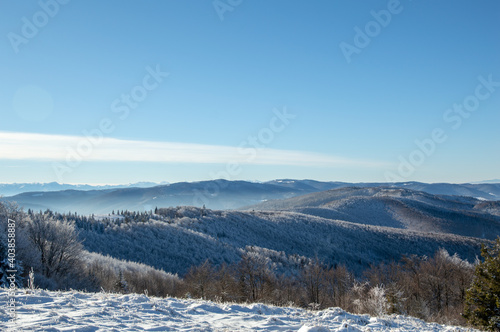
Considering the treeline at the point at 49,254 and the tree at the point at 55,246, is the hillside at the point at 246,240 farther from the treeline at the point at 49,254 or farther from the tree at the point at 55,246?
the tree at the point at 55,246

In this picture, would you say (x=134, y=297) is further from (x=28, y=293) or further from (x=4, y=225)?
(x=4, y=225)

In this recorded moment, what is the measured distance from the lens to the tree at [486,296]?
1465cm

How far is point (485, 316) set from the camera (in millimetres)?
15062

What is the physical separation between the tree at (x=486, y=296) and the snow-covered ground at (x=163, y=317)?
23.9 feet

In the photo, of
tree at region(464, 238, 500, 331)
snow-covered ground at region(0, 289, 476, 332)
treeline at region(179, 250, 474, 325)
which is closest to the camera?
snow-covered ground at region(0, 289, 476, 332)

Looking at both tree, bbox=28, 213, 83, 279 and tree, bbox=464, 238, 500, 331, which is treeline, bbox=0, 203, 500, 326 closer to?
tree, bbox=28, 213, 83, 279

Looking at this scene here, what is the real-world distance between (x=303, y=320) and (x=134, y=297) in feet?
17.8

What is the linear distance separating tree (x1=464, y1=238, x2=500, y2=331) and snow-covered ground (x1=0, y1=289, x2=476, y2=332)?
7294 millimetres

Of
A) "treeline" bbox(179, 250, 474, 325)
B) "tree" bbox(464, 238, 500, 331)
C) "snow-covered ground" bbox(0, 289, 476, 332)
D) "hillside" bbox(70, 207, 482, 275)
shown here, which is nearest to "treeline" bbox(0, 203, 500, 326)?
"treeline" bbox(179, 250, 474, 325)

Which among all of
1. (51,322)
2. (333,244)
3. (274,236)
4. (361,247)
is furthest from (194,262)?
(361,247)

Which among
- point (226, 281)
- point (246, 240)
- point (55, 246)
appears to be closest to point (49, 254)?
point (55, 246)

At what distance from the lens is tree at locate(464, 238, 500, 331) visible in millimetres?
14650

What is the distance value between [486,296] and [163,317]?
51.3ft

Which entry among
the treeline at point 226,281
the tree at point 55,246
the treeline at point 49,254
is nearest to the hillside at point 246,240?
the treeline at point 226,281
